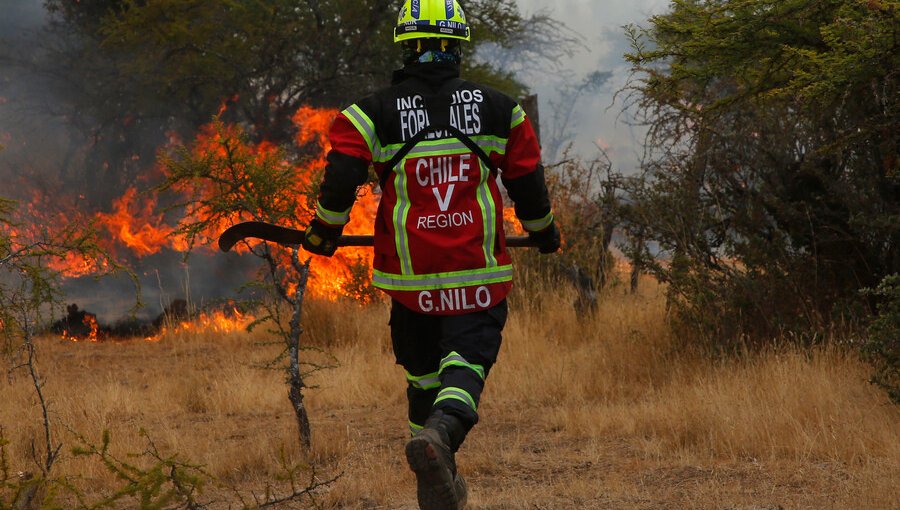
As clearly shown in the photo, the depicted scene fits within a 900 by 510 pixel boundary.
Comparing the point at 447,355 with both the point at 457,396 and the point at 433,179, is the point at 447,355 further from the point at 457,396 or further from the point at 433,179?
the point at 433,179

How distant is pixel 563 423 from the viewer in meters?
6.59

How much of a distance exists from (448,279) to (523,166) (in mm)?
587

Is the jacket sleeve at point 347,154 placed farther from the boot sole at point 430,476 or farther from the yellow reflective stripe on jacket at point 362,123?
the boot sole at point 430,476

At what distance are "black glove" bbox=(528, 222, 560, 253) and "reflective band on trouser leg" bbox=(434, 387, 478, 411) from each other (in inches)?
35.5

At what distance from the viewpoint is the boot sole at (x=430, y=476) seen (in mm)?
3537

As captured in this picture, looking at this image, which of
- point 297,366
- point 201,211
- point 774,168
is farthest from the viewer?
point 201,211

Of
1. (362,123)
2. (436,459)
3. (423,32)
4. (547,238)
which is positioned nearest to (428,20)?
(423,32)

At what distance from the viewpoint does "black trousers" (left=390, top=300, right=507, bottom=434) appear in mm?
3943

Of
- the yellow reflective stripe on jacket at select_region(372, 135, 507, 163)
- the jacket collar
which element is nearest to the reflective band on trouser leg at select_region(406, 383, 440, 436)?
the yellow reflective stripe on jacket at select_region(372, 135, 507, 163)

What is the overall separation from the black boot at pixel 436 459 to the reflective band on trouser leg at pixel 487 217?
71cm

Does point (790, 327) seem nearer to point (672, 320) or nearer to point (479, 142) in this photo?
point (672, 320)

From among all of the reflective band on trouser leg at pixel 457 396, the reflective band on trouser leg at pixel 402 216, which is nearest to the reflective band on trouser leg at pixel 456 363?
the reflective band on trouser leg at pixel 457 396

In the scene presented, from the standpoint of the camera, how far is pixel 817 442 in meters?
5.39

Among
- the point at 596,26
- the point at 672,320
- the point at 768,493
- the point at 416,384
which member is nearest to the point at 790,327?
the point at 672,320
